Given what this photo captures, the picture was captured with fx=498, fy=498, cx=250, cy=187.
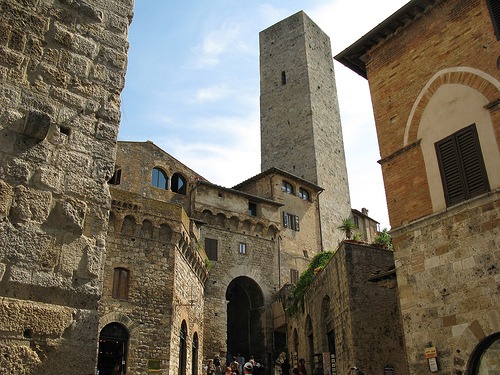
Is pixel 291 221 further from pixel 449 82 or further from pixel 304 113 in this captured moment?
pixel 449 82

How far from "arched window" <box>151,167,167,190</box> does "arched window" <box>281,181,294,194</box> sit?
9.38 meters

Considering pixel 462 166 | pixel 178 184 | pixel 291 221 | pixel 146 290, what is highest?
pixel 178 184

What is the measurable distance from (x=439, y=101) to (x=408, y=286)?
4.53m

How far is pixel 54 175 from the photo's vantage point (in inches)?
163

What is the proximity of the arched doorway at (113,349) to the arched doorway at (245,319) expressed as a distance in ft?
46.6

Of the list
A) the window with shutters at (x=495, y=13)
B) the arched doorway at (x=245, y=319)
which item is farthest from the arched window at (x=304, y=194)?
the window with shutters at (x=495, y=13)

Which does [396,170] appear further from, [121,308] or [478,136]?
[121,308]

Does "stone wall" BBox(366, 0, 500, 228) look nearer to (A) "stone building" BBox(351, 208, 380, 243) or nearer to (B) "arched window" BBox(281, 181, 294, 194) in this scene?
→ (B) "arched window" BBox(281, 181, 294, 194)

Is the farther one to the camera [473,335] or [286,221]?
[286,221]

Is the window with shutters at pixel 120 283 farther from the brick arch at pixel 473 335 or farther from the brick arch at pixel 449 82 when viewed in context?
the brick arch at pixel 473 335

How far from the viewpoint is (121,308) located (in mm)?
17891

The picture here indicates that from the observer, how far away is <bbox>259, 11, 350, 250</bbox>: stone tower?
41.2 metres

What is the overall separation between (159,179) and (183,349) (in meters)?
12.6

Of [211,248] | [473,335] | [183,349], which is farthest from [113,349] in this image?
[211,248]
